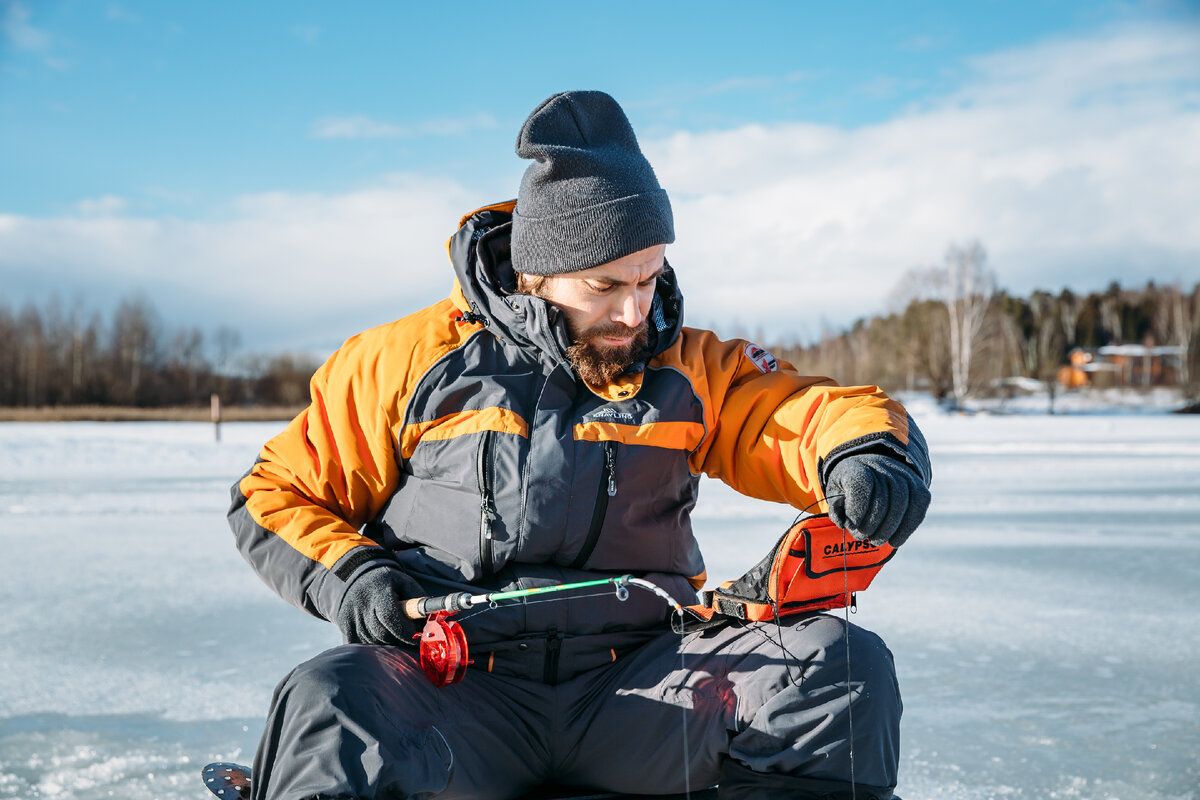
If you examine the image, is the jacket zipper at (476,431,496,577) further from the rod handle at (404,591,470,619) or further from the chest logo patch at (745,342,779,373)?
the chest logo patch at (745,342,779,373)

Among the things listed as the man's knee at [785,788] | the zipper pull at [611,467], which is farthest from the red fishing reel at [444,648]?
the man's knee at [785,788]

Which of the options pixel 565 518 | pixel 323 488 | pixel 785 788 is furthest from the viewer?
pixel 323 488

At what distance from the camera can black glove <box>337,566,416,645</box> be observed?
65.9 inches

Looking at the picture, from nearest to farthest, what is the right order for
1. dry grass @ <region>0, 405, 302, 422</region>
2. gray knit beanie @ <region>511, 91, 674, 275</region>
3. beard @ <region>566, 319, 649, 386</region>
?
beard @ <region>566, 319, 649, 386</region>
gray knit beanie @ <region>511, 91, 674, 275</region>
dry grass @ <region>0, 405, 302, 422</region>

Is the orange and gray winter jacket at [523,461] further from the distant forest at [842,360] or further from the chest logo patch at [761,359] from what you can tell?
the distant forest at [842,360]

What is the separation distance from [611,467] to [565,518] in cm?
14

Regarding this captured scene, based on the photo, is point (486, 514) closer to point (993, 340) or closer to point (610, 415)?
point (610, 415)

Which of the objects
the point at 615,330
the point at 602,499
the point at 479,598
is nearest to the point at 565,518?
the point at 602,499

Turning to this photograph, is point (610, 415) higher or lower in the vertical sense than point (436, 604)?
higher

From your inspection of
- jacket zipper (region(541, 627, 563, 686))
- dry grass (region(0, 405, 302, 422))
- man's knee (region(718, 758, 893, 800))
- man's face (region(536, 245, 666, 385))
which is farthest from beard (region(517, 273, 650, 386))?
dry grass (region(0, 405, 302, 422))

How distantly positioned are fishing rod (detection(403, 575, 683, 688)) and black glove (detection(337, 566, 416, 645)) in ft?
0.09

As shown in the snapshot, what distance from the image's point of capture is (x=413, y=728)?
1540mm

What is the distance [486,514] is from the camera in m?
1.78

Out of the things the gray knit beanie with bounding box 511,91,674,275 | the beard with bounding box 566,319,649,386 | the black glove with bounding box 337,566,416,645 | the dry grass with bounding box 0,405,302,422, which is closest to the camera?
the black glove with bounding box 337,566,416,645
